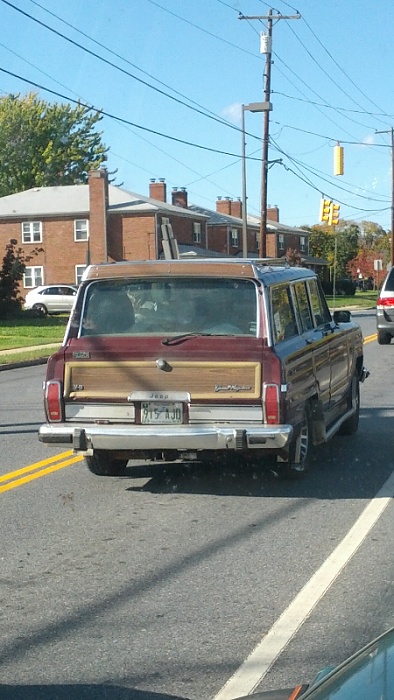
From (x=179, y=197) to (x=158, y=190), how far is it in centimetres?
193

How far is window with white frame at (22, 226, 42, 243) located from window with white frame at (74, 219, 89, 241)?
8.36ft

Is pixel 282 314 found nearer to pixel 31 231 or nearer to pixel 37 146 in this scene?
pixel 31 231

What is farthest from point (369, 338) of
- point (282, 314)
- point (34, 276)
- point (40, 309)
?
point (34, 276)

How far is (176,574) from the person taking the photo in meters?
6.05

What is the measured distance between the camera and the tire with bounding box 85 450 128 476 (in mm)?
8854

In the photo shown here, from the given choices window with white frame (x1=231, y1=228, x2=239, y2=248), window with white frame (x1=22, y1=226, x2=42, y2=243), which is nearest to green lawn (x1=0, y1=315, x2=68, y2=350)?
window with white frame (x1=22, y1=226, x2=42, y2=243)

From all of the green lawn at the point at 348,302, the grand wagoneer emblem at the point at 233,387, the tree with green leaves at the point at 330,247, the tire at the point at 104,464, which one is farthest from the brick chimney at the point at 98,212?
the grand wagoneer emblem at the point at 233,387

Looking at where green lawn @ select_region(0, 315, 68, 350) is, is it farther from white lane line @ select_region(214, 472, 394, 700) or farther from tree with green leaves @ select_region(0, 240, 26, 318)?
white lane line @ select_region(214, 472, 394, 700)

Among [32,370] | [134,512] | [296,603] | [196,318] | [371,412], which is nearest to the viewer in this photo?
[296,603]

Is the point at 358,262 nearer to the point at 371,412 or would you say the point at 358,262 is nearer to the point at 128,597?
the point at 371,412

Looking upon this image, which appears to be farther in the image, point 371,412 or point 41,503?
point 371,412

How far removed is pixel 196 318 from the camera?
8578mm

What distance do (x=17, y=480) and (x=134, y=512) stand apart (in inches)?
65.7

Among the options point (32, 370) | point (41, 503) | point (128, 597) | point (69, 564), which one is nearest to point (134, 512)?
point (41, 503)
